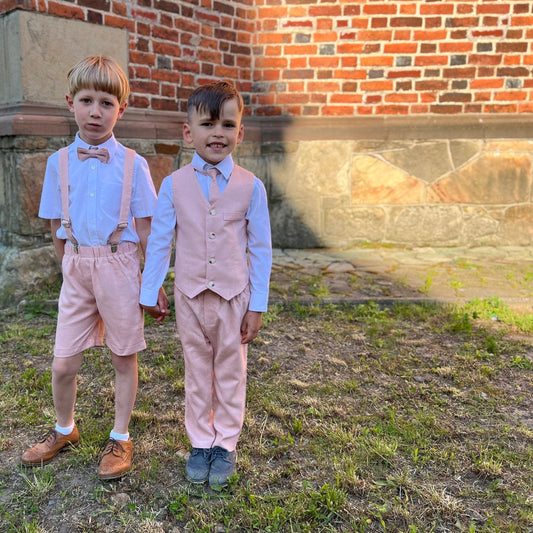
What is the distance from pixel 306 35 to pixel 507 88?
207cm

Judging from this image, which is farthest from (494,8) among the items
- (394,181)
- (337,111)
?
(394,181)

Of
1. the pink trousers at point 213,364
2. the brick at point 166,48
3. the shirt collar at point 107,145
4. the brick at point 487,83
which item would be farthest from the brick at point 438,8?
the pink trousers at point 213,364

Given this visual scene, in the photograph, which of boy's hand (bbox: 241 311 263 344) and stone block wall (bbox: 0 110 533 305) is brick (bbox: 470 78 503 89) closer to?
stone block wall (bbox: 0 110 533 305)

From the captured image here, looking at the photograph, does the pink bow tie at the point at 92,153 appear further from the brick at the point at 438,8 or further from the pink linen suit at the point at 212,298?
the brick at the point at 438,8

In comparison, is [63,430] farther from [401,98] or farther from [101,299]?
[401,98]

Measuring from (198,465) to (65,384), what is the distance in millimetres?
582

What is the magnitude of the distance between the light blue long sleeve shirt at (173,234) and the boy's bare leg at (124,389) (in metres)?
0.29

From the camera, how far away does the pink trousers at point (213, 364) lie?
75.2 inches

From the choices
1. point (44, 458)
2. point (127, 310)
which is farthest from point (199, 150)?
point (44, 458)

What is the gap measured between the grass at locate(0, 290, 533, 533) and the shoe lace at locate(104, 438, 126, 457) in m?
0.09

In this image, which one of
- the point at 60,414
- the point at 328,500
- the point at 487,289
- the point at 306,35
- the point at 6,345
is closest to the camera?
the point at 328,500

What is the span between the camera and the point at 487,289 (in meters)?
4.21

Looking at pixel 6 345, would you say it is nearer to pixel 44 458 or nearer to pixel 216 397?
pixel 44 458

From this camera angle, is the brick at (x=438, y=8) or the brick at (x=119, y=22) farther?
the brick at (x=438, y=8)
